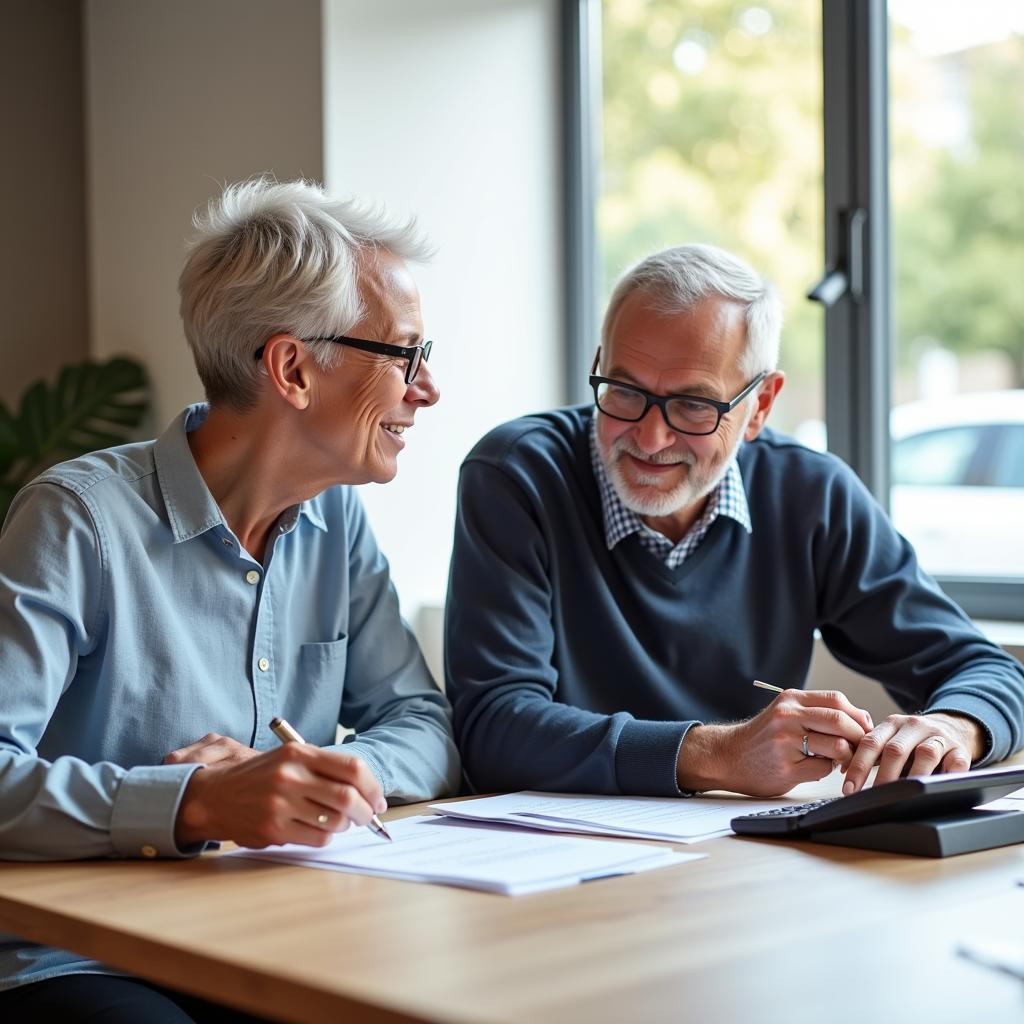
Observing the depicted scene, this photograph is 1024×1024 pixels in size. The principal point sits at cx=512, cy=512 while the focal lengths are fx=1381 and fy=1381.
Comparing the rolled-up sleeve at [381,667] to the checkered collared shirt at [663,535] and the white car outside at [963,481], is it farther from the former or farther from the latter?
the white car outside at [963,481]

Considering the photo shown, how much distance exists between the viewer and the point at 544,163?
3.60 metres

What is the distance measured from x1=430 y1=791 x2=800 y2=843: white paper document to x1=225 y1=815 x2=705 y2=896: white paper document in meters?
0.04

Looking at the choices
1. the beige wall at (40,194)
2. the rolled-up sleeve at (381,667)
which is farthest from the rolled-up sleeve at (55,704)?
the beige wall at (40,194)

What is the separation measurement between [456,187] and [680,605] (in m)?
1.68

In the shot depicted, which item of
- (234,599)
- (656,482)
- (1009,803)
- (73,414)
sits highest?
(73,414)

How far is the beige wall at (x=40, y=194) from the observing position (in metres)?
3.70

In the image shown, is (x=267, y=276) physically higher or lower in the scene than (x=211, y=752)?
higher

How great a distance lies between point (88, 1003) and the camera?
4.40 feet

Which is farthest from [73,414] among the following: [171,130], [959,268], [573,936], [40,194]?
[573,936]

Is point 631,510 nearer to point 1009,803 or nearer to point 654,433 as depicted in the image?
point 654,433

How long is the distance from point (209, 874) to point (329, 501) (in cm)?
73

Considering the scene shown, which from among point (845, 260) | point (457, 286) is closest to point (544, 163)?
point (457, 286)

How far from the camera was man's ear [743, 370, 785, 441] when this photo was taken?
2.14 m

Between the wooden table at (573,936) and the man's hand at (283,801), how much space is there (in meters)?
0.03
